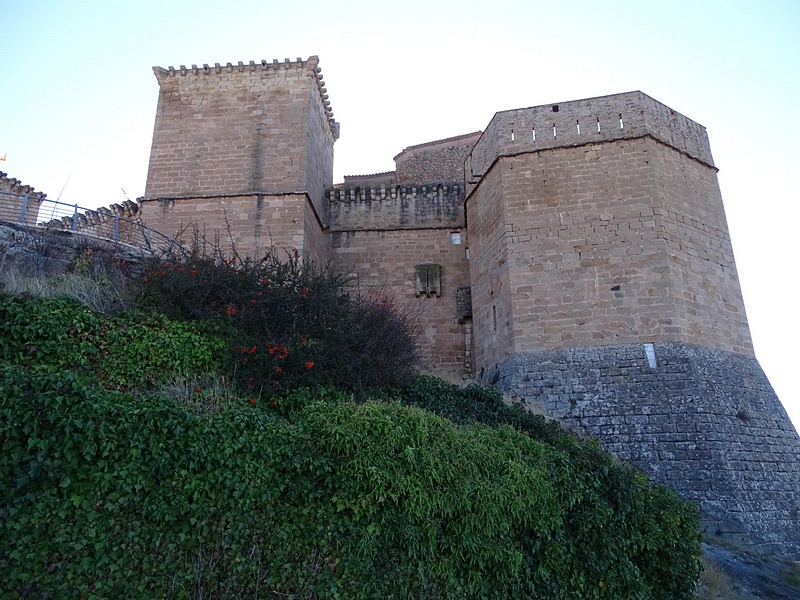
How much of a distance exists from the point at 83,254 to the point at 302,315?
12.4ft

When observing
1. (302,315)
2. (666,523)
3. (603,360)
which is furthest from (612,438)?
(302,315)

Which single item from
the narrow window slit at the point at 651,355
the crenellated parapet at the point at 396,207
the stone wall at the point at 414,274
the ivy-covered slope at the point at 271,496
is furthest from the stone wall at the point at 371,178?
the ivy-covered slope at the point at 271,496

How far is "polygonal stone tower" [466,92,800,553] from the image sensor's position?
934cm

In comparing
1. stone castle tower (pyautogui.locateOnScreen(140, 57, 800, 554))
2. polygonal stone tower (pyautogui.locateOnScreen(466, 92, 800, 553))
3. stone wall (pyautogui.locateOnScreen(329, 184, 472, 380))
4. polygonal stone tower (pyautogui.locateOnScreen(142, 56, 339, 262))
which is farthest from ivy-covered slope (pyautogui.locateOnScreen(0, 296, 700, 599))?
stone wall (pyautogui.locateOnScreen(329, 184, 472, 380))

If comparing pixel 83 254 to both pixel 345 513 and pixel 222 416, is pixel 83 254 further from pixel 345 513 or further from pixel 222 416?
pixel 345 513

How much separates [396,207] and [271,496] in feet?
39.1

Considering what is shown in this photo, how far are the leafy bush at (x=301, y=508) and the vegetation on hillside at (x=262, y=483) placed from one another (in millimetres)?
16

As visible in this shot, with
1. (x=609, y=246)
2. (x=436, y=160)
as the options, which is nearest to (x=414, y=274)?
(x=609, y=246)

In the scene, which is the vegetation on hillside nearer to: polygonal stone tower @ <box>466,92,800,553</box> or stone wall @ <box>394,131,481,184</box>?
polygonal stone tower @ <box>466,92,800,553</box>

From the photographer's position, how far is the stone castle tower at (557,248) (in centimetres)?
967

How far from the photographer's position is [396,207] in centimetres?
1617

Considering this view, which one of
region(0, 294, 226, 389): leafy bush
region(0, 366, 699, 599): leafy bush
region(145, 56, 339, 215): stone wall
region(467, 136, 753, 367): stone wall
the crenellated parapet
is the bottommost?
region(0, 366, 699, 599): leafy bush

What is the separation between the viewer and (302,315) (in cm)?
804

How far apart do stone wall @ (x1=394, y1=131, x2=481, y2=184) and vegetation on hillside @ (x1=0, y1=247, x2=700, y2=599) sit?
51.0ft
